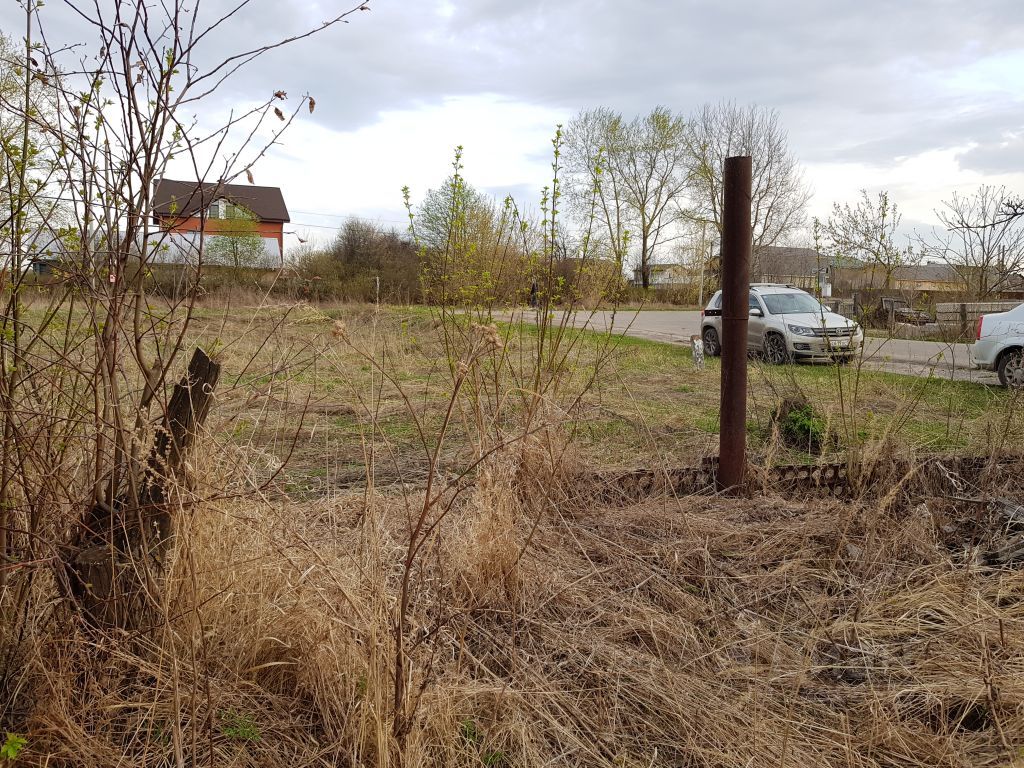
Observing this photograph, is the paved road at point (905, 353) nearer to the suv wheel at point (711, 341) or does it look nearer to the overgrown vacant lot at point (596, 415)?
the overgrown vacant lot at point (596, 415)

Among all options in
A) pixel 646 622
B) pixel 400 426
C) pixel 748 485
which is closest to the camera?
pixel 646 622

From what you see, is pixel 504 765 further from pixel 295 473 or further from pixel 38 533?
pixel 295 473

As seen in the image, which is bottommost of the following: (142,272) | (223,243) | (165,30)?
(142,272)

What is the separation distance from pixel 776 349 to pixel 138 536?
1266cm

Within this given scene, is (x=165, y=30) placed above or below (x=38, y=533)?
above

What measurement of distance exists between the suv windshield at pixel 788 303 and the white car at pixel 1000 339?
3.61 m

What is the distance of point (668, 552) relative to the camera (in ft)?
11.6

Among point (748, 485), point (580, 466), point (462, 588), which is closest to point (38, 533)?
point (462, 588)

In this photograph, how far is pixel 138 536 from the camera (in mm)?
2389

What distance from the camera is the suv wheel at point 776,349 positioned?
13.4 metres

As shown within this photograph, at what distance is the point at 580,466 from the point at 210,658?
268cm

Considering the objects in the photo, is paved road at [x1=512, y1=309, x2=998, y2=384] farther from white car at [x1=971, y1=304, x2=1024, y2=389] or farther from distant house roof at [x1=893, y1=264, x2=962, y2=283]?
distant house roof at [x1=893, y1=264, x2=962, y2=283]

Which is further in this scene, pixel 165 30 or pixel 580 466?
pixel 580 466

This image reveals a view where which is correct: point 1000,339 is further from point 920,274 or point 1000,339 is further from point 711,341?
point 711,341
